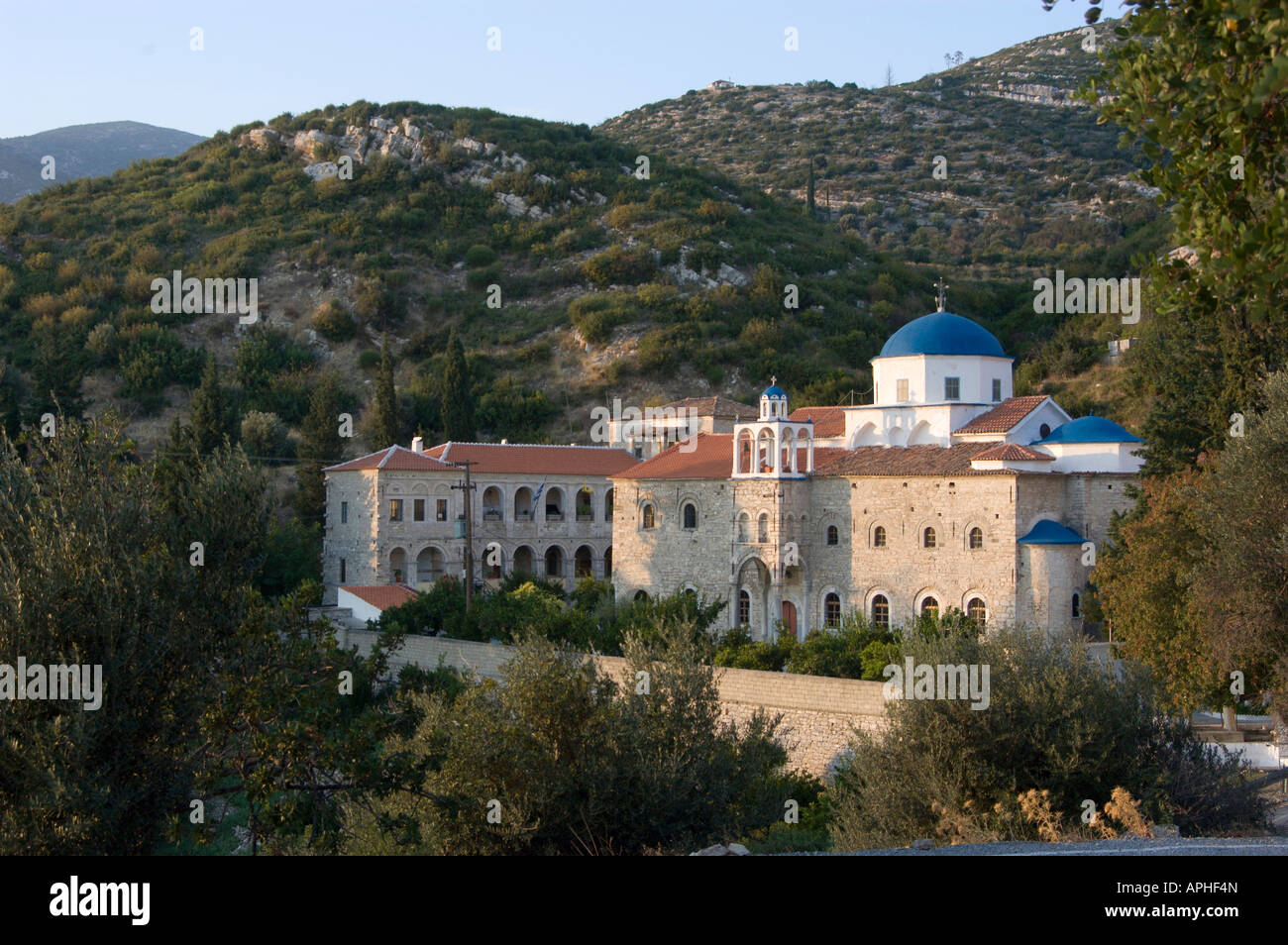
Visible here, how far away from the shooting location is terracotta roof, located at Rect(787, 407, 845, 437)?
3634 cm

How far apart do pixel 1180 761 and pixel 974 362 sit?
18.1 metres

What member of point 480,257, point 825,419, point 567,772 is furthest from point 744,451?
point 480,257

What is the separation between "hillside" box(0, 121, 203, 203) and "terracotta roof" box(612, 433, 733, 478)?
90767mm

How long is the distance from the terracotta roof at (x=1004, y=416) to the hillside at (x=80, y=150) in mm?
99181

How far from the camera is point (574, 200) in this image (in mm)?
71375

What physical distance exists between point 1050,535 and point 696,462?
35.4 ft

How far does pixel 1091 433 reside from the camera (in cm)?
2922

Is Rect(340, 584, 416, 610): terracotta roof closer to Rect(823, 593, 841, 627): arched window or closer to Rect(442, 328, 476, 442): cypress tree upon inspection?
Rect(442, 328, 476, 442): cypress tree

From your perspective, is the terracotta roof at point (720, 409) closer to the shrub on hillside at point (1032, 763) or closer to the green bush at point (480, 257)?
the shrub on hillside at point (1032, 763)

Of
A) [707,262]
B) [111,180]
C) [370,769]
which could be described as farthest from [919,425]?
[111,180]

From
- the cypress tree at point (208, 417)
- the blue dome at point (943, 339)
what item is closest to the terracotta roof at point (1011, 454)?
the blue dome at point (943, 339)

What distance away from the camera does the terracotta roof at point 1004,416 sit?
3080 cm

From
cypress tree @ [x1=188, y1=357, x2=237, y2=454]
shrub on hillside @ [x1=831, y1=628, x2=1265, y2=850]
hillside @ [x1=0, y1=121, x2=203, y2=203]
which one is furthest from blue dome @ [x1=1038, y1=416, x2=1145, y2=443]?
hillside @ [x1=0, y1=121, x2=203, y2=203]
